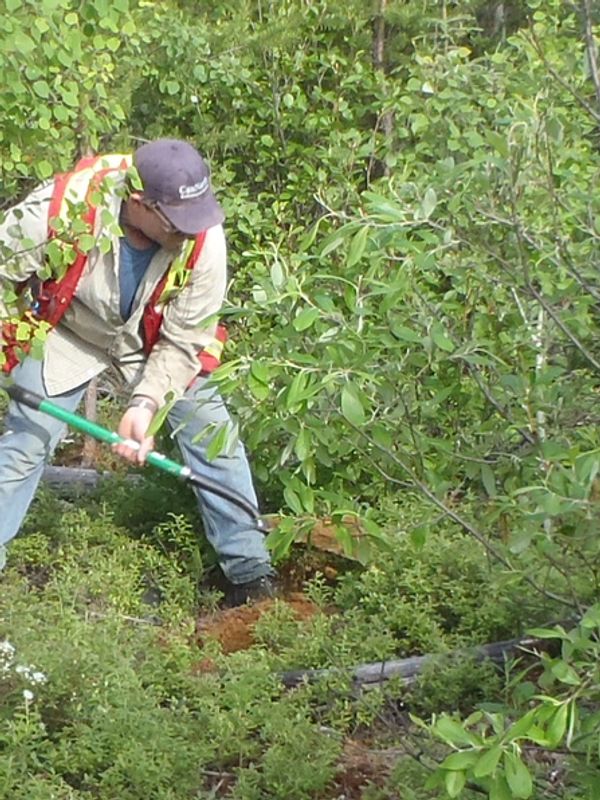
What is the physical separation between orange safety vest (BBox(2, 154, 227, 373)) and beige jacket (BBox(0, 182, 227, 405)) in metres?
0.03

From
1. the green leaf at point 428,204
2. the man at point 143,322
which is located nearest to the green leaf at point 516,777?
the green leaf at point 428,204

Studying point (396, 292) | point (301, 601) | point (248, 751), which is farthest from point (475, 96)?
point (396, 292)

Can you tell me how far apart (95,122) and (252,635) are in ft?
6.74

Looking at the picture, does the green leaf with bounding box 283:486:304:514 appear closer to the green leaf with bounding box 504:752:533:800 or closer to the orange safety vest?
the green leaf with bounding box 504:752:533:800

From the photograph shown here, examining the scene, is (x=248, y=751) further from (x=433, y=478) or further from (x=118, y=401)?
(x=118, y=401)

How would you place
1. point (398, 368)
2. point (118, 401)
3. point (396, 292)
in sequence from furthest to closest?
point (118, 401), point (398, 368), point (396, 292)

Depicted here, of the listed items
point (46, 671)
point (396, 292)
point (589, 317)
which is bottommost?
point (46, 671)

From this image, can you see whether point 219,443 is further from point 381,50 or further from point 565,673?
point 381,50

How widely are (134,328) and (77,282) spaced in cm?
33

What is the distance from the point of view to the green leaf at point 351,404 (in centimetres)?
207

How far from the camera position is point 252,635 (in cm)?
459

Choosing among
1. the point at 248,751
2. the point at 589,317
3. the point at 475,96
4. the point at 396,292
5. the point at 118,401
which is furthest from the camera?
the point at 118,401

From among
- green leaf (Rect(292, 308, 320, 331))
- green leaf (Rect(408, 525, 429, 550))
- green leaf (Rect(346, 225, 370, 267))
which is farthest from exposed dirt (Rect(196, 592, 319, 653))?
green leaf (Rect(346, 225, 370, 267))

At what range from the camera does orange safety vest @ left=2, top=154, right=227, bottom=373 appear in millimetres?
4160
